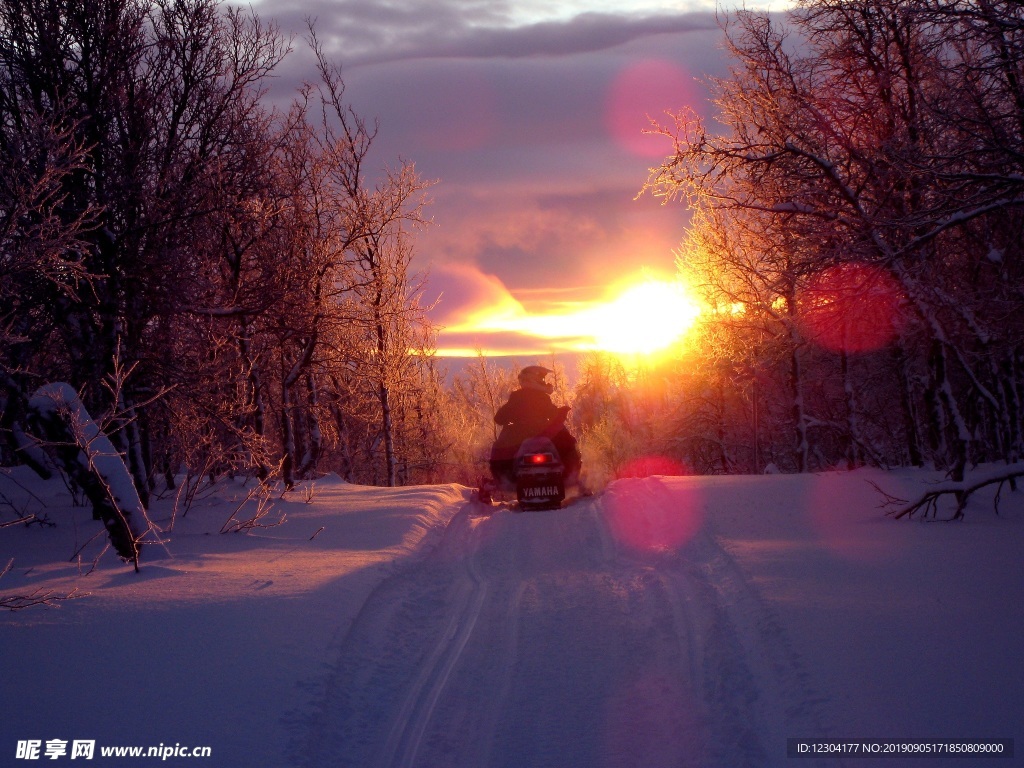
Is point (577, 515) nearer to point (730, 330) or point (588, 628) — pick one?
point (588, 628)

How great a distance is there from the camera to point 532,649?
22.4ft

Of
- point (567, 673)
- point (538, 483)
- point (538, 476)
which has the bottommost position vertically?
point (567, 673)

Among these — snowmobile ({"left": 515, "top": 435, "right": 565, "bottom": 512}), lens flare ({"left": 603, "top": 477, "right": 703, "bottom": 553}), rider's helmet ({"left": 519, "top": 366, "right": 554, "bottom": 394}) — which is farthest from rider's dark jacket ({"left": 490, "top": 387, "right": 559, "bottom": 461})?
lens flare ({"left": 603, "top": 477, "right": 703, "bottom": 553})

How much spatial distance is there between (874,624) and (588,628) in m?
2.39

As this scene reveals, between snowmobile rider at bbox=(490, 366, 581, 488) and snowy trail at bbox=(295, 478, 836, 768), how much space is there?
824cm

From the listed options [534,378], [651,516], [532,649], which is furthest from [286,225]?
[532,649]

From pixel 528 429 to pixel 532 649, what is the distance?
11.5m

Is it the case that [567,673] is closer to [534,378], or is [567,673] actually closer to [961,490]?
[961,490]

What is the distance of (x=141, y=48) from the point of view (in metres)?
13.5

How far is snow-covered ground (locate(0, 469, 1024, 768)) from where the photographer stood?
4938 mm

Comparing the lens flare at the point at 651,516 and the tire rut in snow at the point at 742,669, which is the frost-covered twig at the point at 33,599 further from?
the lens flare at the point at 651,516

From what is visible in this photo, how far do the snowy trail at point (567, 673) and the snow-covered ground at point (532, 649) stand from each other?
0.02 meters

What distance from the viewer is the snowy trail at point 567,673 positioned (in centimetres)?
503

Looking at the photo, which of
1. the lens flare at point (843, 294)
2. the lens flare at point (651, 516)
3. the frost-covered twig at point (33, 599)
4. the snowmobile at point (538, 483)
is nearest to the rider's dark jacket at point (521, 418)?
the snowmobile at point (538, 483)
